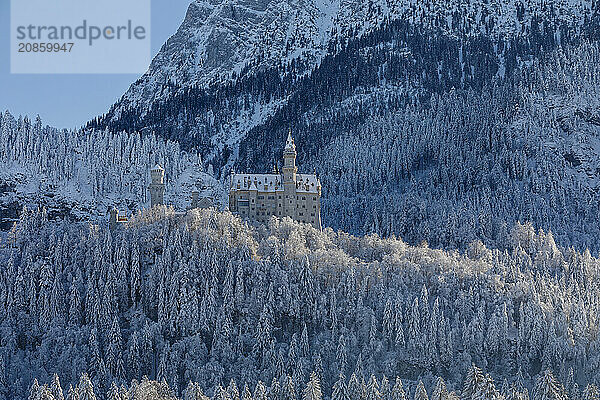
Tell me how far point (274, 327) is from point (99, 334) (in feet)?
117

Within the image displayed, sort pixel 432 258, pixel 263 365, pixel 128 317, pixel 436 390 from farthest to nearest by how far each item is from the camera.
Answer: pixel 432 258, pixel 128 317, pixel 263 365, pixel 436 390

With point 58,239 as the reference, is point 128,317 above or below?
below

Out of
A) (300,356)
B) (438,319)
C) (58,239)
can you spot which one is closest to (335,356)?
(300,356)

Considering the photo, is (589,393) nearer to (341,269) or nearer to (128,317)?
(341,269)

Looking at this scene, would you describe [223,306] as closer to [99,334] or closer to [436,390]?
[99,334]

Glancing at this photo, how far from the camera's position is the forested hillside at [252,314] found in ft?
538

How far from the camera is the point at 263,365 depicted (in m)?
164

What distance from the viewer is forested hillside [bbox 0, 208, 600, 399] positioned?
164 metres

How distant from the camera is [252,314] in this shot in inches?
6870

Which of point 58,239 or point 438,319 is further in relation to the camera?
point 58,239

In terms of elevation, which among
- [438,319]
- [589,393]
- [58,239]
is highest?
[58,239]

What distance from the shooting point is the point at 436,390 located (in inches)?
5817

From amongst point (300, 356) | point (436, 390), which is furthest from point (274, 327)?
point (436, 390)

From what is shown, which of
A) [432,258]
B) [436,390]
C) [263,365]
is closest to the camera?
[436,390]
